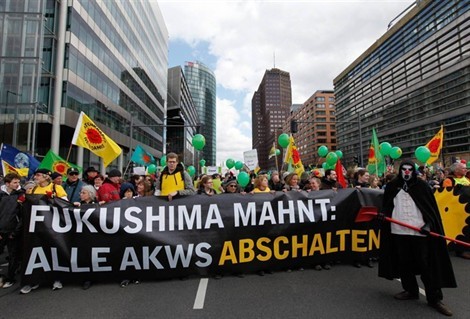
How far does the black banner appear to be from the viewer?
14.4ft

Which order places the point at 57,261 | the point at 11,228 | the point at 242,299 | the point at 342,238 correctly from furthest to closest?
the point at 342,238 < the point at 11,228 < the point at 57,261 < the point at 242,299

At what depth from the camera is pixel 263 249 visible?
4.76 metres

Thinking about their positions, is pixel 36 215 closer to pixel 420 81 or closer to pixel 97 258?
pixel 97 258

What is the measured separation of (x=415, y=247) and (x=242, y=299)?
233cm

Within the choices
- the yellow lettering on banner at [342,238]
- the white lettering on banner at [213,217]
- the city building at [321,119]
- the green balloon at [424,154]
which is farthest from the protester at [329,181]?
the city building at [321,119]

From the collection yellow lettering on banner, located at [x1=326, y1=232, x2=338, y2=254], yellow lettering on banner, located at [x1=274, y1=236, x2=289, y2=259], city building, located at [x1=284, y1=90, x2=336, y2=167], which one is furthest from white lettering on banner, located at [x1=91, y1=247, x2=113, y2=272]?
city building, located at [x1=284, y1=90, x2=336, y2=167]

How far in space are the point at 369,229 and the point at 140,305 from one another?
12.9 ft

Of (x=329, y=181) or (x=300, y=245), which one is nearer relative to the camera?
(x=300, y=245)

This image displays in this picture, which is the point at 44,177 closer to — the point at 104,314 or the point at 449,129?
the point at 104,314

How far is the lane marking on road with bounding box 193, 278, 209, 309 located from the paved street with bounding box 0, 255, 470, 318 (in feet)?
0.04

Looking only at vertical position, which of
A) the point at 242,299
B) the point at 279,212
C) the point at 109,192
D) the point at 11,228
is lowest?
the point at 242,299

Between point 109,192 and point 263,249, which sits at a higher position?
point 109,192

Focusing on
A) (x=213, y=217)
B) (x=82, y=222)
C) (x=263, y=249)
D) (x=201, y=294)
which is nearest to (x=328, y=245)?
(x=263, y=249)

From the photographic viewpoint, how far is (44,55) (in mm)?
22938
